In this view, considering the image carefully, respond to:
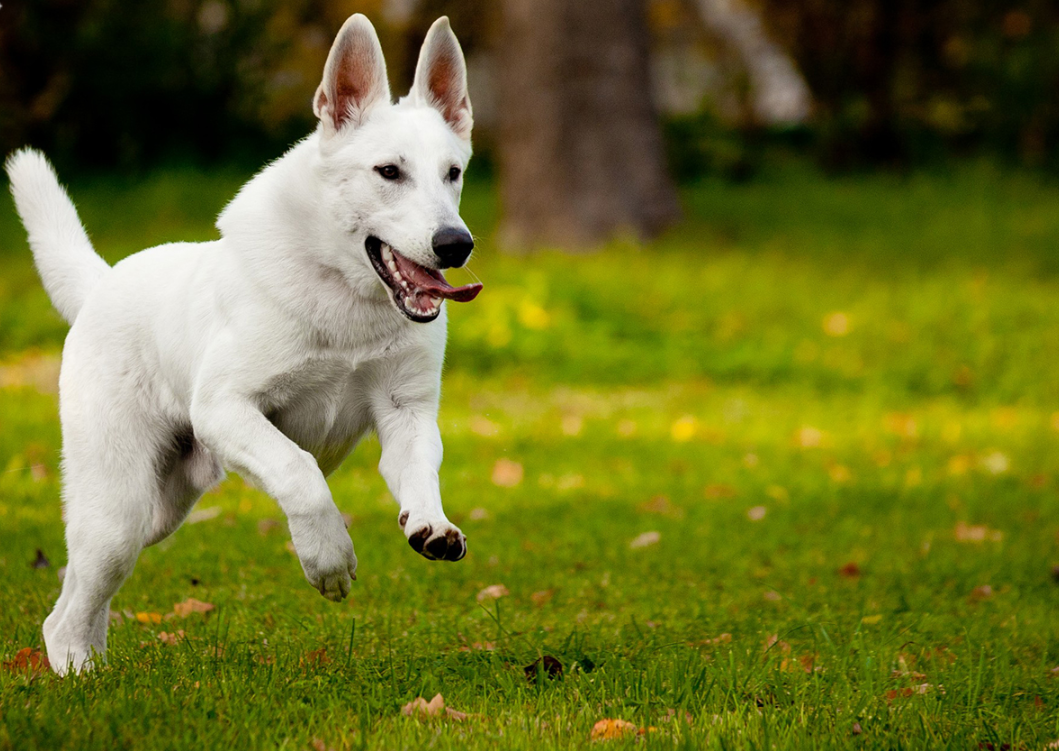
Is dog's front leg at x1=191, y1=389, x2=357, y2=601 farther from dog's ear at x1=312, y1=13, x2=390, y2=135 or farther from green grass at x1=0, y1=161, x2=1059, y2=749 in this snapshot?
dog's ear at x1=312, y1=13, x2=390, y2=135

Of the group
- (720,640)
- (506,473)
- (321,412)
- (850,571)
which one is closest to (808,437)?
(506,473)

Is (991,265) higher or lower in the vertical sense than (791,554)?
lower

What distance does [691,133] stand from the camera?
19.2 metres

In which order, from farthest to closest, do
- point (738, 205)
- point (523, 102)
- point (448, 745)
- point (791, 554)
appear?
point (738, 205), point (523, 102), point (791, 554), point (448, 745)

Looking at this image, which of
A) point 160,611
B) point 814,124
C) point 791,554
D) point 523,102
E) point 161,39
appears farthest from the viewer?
point 814,124

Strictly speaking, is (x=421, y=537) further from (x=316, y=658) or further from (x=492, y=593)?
(x=492, y=593)

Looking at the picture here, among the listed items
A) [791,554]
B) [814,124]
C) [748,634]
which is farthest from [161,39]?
[748,634]

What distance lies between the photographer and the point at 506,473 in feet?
25.0

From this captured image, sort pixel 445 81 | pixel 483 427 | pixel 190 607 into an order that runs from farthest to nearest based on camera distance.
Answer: pixel 483 427 → pixel 190 607 → pixel 445 81

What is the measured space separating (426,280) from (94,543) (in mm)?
1266

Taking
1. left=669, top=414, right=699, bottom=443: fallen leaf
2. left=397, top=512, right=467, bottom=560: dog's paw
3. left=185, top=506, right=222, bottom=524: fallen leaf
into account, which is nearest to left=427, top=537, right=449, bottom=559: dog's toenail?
left=397, top=512, right=467, bottom=560: dog's paw

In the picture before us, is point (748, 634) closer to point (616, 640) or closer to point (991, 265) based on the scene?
point (616, 640)

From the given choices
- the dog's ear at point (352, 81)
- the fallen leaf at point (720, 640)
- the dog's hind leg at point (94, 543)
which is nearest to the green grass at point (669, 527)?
the fallen leaf at point (720, 640)

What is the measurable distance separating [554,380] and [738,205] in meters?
6.14
